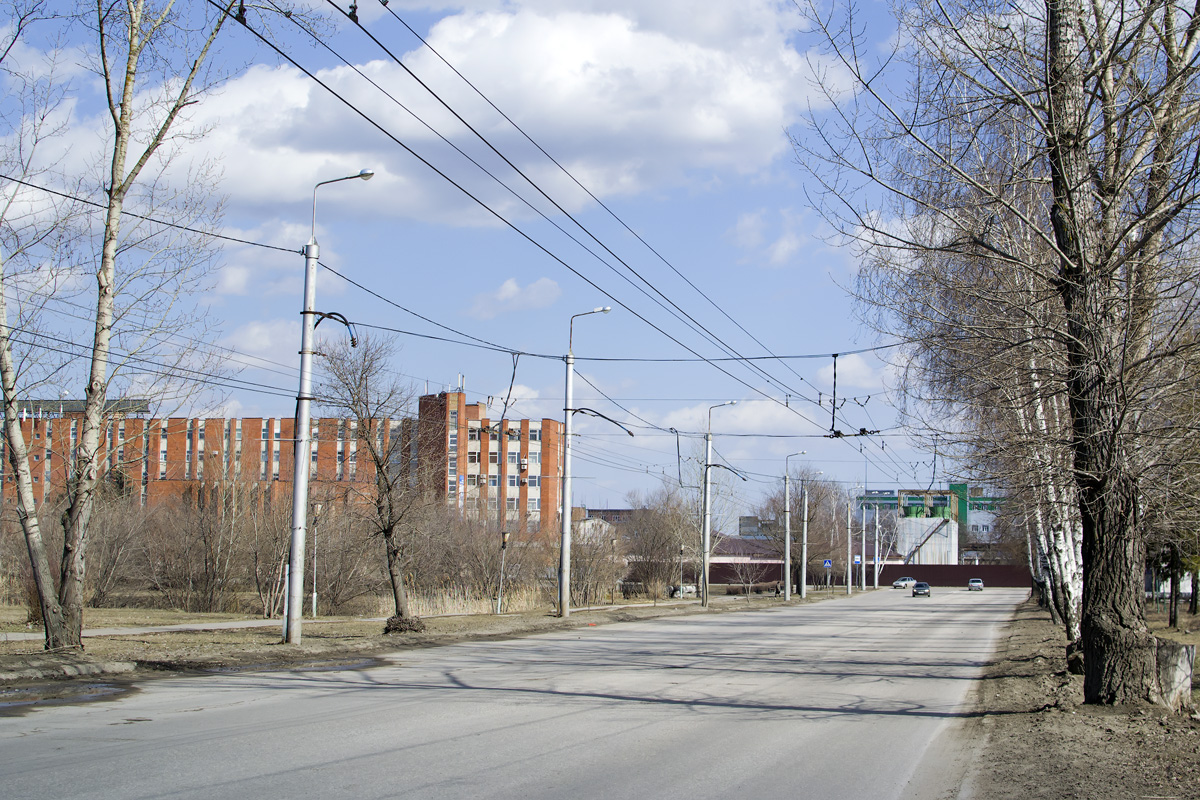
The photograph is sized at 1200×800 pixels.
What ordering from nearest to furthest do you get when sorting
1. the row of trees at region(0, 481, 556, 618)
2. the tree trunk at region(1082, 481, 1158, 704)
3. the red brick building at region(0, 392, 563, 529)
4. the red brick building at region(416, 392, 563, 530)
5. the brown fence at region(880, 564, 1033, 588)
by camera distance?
the tree trunk at region(1082, 481, 1158, 704)
the row of trees at region(0, 481, 556, 618)
the red brick building at region(0, 392, 563, 529)
the red brick building at region(416, 392, 563, 530)
the brown fence at region(880, 564, 1033, 588)

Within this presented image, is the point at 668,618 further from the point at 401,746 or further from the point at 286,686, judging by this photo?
the point at 401,746

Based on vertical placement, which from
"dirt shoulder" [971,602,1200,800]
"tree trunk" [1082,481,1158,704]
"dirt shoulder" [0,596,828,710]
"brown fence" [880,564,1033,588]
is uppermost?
"tree trunk" [1082,481,1158,704]

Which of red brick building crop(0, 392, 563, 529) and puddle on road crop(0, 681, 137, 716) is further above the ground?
red brick building crop(0, 392, 563, 529)

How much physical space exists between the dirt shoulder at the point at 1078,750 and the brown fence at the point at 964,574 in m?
97.1

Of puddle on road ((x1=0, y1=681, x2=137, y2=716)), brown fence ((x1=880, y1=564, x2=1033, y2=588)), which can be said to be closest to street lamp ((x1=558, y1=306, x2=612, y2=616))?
puddle on road ((x1=0, y1=681, x2=137, y2=716))

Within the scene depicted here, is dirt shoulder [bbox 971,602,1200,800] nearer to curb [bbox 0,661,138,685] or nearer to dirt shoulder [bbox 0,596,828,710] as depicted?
dirt shoulder [bbox 0,596,828,710]

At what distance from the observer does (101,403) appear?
635 inches

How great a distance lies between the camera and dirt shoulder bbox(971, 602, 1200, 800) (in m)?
7.93

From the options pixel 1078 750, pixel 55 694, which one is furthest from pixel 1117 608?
pixel 55 694

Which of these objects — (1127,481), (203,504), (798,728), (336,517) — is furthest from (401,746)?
(203,504)

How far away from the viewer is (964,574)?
104688mm

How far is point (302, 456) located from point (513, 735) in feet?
34.6

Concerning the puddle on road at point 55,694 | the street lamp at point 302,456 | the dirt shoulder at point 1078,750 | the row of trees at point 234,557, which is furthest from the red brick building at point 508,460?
the dirt shoulder at point 1078,750

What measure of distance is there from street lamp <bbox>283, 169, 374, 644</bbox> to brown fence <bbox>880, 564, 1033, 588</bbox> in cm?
9497
